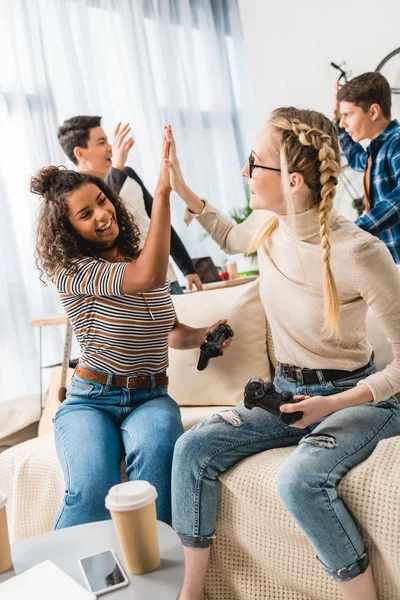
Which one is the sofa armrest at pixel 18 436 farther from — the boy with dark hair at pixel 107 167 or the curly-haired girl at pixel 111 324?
the curly-haired girl at pixel 111 324

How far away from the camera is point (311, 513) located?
3.68ft

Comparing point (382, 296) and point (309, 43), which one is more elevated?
point (309, 43)

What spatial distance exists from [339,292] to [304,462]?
1.26 feet

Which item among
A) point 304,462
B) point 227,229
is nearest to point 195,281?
point 227,229

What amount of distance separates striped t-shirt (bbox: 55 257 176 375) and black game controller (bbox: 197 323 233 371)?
0.12 metres

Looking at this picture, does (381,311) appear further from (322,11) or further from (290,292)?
(322,11)

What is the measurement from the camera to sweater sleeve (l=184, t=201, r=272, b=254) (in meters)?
1.70

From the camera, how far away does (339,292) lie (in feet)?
4.34

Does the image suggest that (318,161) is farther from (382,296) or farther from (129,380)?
(129,380)

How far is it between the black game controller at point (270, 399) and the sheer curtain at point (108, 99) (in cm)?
230

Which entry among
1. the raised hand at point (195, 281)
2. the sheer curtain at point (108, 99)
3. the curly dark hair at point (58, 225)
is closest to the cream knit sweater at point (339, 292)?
the curly dark hair at point (58, 225)

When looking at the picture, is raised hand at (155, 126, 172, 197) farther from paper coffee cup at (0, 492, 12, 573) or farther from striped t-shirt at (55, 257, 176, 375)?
paper coffee cup at (0, 492, 12, 573)

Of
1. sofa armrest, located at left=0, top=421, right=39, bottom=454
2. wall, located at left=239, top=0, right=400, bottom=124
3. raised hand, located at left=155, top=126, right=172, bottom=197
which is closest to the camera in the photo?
raised hand, located at left=155, top=126, right=172, bottom=197

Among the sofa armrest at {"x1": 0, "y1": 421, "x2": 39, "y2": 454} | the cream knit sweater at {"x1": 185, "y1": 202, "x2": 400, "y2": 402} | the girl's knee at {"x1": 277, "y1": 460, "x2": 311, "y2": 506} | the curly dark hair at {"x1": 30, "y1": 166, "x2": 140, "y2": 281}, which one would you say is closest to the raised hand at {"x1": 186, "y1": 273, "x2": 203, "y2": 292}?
the curly dark hair at {"x1": 30, "y1": 166, "x2": 140, "y2": 281}
